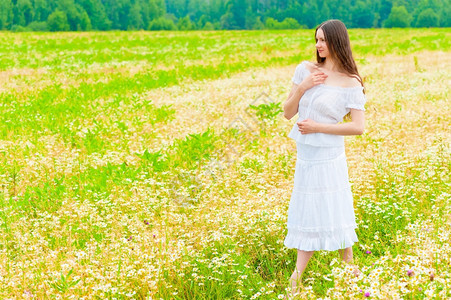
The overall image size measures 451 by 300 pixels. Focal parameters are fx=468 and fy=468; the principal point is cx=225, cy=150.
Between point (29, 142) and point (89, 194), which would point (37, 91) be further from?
point (89, 194)

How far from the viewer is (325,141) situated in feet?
14.1

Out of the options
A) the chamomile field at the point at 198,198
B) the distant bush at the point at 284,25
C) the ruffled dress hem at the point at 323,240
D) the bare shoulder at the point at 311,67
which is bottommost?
the distant bush at the point at 284,25

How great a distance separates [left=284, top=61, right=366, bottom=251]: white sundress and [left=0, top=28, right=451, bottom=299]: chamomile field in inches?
13.6

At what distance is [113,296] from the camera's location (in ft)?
14.7

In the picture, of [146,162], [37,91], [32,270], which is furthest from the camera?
[37,91]

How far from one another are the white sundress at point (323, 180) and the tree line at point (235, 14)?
123228 mm

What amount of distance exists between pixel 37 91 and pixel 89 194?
10.4 metres

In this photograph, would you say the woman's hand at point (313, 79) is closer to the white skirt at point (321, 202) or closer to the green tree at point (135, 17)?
the white skirt at point (321, 202)

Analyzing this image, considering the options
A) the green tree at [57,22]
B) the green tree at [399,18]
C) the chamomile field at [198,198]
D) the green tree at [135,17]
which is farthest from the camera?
the green tree at [135,17]

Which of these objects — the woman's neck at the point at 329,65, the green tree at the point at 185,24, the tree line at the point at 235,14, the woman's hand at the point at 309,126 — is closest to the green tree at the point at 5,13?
the tree line at the point at 235,14

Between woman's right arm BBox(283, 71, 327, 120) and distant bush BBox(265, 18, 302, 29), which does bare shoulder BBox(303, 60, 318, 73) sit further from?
distant bush BBox(265, 18, 302, 29)

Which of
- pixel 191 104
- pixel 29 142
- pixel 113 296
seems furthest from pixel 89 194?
pixel 191 104

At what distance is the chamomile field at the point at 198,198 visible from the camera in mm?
4504

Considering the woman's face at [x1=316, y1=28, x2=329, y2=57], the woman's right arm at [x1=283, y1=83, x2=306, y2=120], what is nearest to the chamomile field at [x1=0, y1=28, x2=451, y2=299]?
the woman's right arm at [x1=283, y1=83, x2=306, y2=120]
